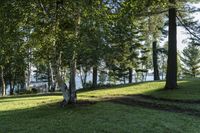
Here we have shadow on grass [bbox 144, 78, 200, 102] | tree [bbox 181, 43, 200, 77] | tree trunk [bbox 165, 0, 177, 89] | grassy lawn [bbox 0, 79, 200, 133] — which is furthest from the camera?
tree [bbox 181, 43, 200, 77]

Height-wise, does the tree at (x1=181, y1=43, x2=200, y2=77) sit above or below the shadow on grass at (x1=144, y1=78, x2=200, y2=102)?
above

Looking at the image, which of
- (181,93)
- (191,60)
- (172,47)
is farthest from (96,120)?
(191,60)

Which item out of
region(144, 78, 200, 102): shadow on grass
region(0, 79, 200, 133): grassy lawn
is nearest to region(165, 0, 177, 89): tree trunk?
region(144, 78, 200, 102): shadow on grass

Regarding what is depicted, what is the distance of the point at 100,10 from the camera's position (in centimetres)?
1359

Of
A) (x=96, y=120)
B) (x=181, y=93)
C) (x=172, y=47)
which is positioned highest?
(x=172, y=47)

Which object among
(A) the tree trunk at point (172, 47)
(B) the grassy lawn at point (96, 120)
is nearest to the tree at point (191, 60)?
(A) the tree trunk at point (172, 47)

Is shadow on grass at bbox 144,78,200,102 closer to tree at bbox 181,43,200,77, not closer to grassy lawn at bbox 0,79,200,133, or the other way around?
grassy lawn at bbox 0,79,200,133

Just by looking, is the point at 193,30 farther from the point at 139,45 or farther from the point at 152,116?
the point at 139,45

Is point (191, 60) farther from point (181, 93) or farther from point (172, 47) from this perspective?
point (181, 93)

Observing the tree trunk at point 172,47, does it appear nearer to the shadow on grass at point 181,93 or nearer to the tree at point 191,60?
the shadow on grass at point 181,93

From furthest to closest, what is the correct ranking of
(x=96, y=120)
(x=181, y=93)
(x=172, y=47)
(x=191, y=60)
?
1. (x=191, y=60)
2. (x=172, y=47)
3. (x=181, y=93)
4. (x=96, y=120)

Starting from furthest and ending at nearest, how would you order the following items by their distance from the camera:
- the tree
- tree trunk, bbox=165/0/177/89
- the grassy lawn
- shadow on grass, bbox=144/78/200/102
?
the tree → tree trunk, bbox=165/0/177/89 → shadow on grass, bbox=144/78/200/102 → the grassy lawn

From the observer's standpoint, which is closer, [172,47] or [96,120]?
[96,120]

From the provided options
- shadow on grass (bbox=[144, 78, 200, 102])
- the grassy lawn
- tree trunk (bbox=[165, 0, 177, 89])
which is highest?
tree trunk (bbox=[165, 0, 177, 89])
